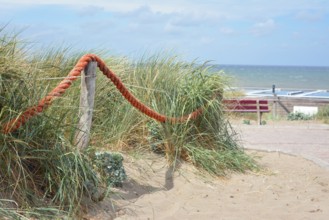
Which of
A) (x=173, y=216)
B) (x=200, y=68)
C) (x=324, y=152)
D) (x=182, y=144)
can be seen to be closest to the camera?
(x=173, y=216)

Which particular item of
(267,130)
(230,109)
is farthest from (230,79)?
(267,130)

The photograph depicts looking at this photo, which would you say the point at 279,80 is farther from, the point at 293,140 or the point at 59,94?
the point at 59,94

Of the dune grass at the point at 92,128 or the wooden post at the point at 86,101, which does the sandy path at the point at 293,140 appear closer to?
the dune grass at the point at 92,128

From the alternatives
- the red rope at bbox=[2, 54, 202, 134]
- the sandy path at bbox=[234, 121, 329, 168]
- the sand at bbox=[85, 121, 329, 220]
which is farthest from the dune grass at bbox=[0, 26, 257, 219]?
the sandy path at bbox=[234, 121, 329, 168]

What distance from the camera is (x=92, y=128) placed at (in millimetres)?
6703

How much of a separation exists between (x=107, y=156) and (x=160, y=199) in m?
0.72

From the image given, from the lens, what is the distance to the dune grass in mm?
4785

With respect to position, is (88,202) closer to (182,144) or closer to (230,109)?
(182,144)

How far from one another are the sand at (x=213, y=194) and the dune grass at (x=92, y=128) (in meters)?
0.28

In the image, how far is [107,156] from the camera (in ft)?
19.1

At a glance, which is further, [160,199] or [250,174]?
[250,174]

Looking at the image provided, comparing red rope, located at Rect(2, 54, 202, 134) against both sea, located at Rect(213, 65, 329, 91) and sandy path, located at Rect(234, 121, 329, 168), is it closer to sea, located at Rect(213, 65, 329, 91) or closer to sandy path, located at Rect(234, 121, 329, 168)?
sea, located at Rect(213, 65, 329, 91)

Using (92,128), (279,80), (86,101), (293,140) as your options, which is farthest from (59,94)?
(279,80)

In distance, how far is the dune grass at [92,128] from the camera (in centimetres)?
479
